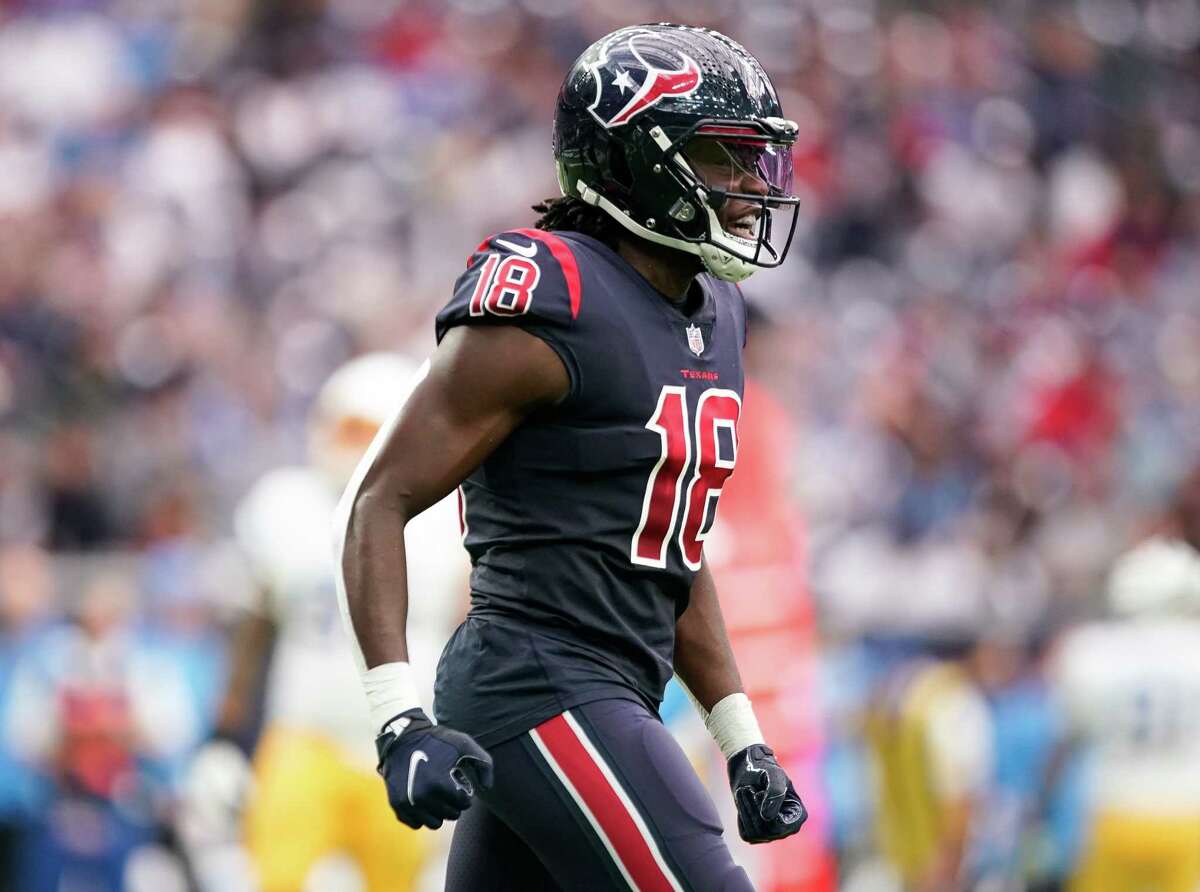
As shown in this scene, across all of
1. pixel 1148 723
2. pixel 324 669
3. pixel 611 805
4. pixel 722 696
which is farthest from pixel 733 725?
pixel 1148 723

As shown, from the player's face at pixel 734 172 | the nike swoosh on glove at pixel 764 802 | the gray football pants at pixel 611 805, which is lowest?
the nike swoosh on glove at pixel 764 802

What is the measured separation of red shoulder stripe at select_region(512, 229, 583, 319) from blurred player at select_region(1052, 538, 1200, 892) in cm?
387

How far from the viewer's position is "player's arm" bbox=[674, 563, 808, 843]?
3156mm

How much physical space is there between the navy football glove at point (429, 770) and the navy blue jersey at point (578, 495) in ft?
0.69

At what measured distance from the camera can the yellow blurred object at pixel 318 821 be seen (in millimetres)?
5574

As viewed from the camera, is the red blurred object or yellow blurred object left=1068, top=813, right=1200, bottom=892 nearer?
the red blurred object

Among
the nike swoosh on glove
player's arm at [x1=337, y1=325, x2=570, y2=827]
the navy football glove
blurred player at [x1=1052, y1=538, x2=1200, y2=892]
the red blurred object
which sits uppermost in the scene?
player's arm at [x1=337, y1=325, x2=570, y2=827]

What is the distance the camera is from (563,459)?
9.61ft

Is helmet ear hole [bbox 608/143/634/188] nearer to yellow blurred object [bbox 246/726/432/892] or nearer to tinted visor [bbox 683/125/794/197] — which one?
tinted visor [bbox 683/125/794/197]

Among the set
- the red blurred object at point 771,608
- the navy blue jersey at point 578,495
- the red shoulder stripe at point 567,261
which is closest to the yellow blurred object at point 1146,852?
the red blurred object at point 771,608

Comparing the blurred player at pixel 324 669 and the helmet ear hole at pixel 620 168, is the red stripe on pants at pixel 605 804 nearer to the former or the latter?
the helmet ear hole at pixel 620 168

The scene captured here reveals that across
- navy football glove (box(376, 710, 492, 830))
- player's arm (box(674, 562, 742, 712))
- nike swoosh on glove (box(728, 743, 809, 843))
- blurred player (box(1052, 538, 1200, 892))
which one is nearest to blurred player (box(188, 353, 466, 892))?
blurred player (box(1052, 538, 1200, 892))

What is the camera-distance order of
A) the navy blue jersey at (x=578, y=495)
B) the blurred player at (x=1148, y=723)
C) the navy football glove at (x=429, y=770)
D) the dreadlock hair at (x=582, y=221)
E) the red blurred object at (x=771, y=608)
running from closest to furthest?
1. the navy football glove at (x=429, y=770)
2. the navy blue jersey at (x=578, y=495)
3. the dreadlock hair at (x=582, y=221)
4. the red blurred object at (x=771, y=608)
5. the blurred player at (x=1148, y=723)

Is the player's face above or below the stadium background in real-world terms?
above
